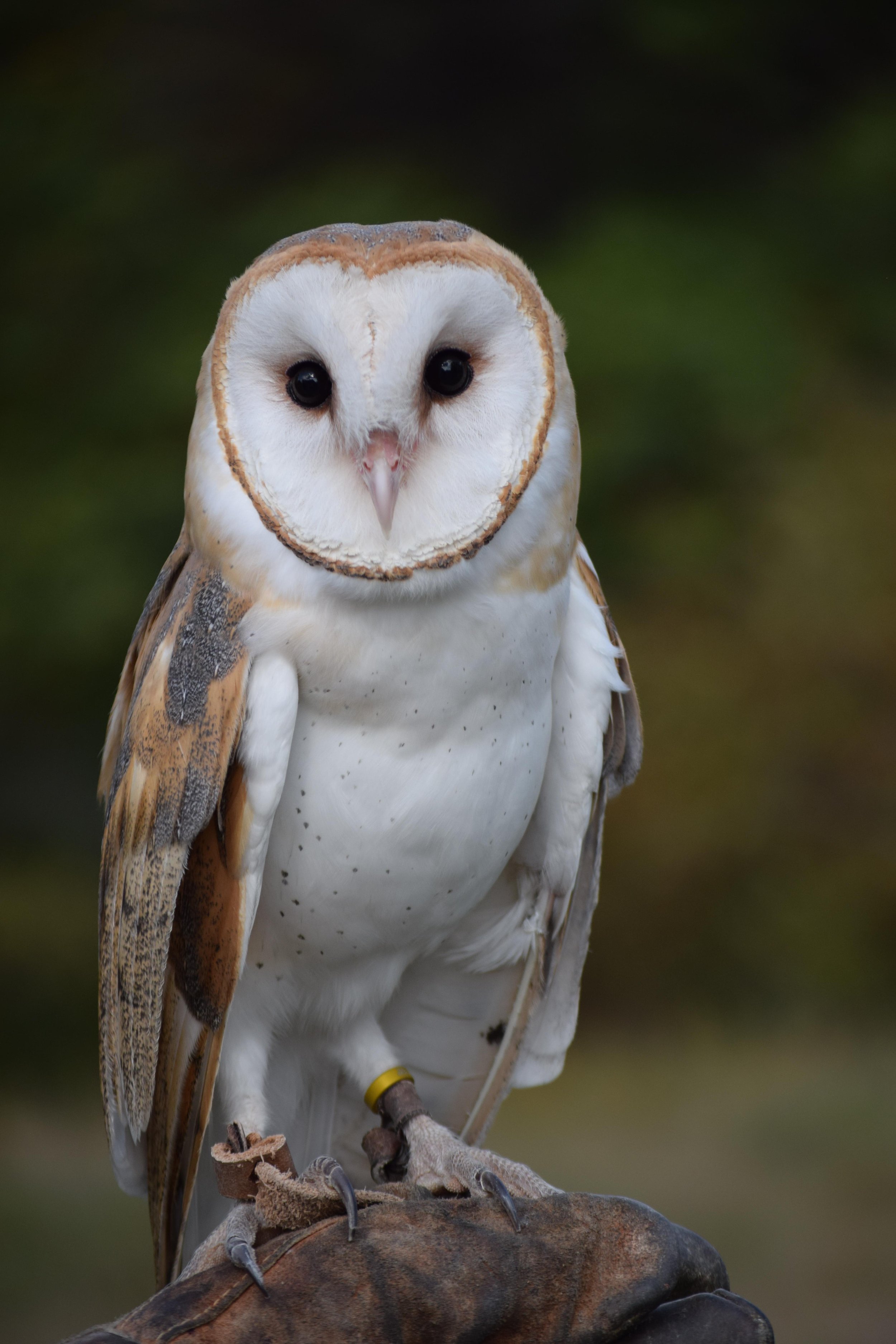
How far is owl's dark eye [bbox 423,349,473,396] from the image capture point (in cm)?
114

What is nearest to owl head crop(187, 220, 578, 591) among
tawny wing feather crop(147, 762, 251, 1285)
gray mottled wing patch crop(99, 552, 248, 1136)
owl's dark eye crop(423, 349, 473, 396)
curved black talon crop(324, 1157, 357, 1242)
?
owl's dark eye crop(423, 349, 473, 396)

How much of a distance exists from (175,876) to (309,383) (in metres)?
0.43

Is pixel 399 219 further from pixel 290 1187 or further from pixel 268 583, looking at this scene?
pixel 290 1187

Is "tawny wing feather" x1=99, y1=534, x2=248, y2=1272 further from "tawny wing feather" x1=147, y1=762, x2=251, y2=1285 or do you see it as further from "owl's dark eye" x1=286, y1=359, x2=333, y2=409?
"owl's dark eye" x1=286, y1=359, x2=333, y2=409

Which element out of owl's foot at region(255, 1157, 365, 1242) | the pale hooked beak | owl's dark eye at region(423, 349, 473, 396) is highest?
owl's dark eye at region(423, 349, 473, 396)

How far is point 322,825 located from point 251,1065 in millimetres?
276

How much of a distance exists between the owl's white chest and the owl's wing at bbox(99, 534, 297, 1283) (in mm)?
48

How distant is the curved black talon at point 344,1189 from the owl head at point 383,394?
51 cm

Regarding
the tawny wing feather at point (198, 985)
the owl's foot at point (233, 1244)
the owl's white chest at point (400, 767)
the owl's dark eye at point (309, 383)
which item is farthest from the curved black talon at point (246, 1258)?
the owl's dark eye at point (309, 383)

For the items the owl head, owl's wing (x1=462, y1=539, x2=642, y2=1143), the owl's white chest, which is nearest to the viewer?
the owl head

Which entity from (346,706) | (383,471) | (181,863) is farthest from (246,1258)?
(383,471)

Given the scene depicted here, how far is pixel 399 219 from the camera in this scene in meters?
2.88

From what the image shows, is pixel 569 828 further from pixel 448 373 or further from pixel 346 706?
pixel 448 373

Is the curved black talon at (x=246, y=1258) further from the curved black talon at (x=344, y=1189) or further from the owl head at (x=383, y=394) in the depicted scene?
the owl head at (x=383, y=394)
